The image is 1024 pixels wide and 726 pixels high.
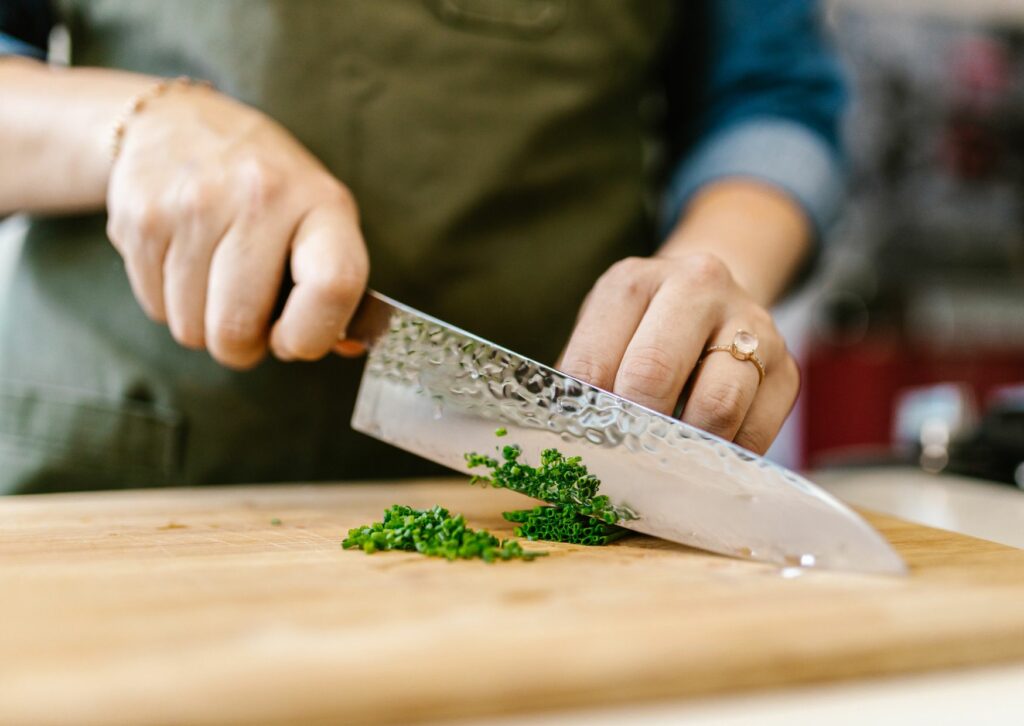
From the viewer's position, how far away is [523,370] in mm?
939

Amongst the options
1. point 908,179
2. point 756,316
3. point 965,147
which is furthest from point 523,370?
point 965,147

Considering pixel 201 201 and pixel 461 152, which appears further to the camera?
pixel 461 152

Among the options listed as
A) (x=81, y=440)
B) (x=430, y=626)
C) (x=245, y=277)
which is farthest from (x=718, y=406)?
(x=81, y=440)

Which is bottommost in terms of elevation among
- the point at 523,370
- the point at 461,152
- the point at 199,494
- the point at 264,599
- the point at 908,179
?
the point at 199,494

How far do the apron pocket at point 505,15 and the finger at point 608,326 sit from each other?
0.59 metres

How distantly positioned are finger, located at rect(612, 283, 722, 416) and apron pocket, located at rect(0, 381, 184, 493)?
2.46ft

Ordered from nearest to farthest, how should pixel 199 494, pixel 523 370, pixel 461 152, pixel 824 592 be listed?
pixel 824 592, pixel 523 370, pixel 199 494, pixel 461 152

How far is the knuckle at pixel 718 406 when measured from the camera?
89 centimetres

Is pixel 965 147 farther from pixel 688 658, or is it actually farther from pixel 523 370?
pixel 688 658

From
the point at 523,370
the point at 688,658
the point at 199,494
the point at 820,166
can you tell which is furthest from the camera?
the point at 820,166

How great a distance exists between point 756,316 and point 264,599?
62 cm

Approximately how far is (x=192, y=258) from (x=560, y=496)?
0.51 meters

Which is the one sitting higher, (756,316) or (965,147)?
(965,147)

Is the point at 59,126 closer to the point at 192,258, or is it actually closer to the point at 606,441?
the point at 192,258
